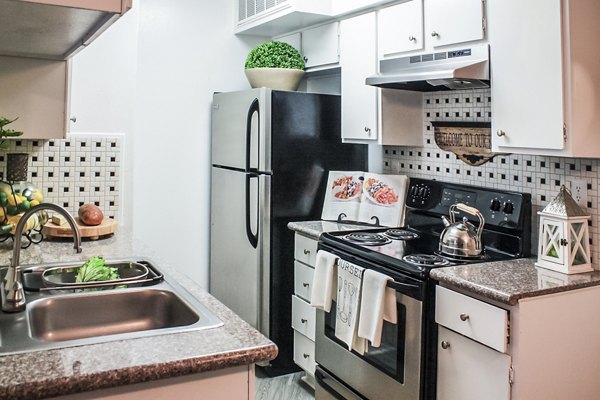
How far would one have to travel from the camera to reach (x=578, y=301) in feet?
6.46

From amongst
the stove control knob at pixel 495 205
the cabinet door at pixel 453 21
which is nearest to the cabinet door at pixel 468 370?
the stove control knob at pixel 495 205

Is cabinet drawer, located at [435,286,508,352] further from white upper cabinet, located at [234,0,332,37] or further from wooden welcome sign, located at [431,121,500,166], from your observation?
white upper cabinet, located at [234,0,332,37]

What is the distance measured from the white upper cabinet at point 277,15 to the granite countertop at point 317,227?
1.21 metres

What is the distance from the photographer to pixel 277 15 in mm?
3359

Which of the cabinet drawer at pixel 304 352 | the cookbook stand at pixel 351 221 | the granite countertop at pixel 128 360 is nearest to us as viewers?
the granite countertop at pixel 128 360

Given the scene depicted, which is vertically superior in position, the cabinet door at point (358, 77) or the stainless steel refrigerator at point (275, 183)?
the cabinet door at point (358, 77)

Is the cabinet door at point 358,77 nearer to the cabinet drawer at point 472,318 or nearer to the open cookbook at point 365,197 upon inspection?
the open cookbook at point 365,197

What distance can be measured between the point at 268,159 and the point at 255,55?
2.58ft

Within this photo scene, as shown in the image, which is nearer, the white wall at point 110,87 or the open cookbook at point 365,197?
the white wall at point 110,87

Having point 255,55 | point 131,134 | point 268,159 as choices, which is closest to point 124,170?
point 131,134

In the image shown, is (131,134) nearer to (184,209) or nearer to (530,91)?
(184,209)

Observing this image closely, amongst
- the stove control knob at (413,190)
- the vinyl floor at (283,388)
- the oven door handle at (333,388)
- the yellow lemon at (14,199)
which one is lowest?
the vinyl floor at (283,388)

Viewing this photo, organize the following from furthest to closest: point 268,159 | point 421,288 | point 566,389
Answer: point 268,159
point 421,288
point 566,389

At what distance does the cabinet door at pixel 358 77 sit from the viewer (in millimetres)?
2932
